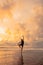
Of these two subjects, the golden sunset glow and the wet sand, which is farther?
the golden sunset glow

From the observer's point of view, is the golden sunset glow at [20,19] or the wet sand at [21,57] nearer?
the wet sand at [21,57]

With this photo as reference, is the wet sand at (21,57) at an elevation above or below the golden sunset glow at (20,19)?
below

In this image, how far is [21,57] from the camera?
14.5 feet

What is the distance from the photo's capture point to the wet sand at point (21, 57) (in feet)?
14.0

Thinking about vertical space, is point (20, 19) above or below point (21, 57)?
above

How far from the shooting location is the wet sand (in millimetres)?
4281

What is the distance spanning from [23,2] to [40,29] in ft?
2.67

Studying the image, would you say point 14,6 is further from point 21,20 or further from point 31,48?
point 31,48

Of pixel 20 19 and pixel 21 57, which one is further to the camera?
pixel 20 19

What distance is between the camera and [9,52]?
4.57 metres

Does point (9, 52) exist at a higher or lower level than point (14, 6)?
lower

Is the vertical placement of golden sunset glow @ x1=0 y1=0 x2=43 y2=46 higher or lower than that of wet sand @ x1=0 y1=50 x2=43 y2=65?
higher

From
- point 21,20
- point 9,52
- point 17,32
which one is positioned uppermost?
point 21,20

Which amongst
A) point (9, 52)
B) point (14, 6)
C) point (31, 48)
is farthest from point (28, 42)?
point (14, 6)
